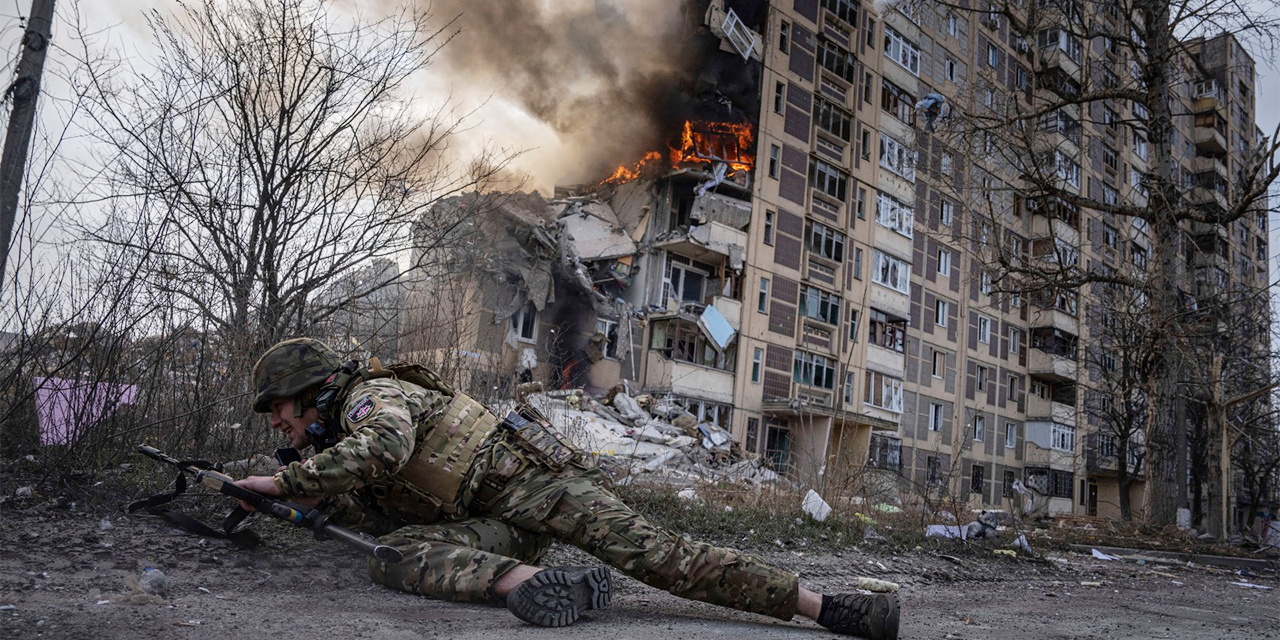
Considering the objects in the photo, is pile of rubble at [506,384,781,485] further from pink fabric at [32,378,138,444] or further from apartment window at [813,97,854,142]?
apartment window at [813,97,854,142]

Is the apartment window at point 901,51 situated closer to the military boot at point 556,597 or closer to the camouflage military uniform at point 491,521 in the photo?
the camouflage military uniform at point 491,521

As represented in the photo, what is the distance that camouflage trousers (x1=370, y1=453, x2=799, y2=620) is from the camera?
320 cm

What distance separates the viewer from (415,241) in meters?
7.98

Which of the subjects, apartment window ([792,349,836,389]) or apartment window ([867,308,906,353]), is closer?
apartment window ([792,349,836,389])

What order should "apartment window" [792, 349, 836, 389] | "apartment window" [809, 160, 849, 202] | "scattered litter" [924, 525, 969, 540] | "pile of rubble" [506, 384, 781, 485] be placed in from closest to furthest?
"scattered litter" [924, 525, 969, 540] → "pile of rubble" [506, 384, 781, 485] → "apartment window" [792, 349, 836, 389] → "apartment window" [809, 160, 849, 202]

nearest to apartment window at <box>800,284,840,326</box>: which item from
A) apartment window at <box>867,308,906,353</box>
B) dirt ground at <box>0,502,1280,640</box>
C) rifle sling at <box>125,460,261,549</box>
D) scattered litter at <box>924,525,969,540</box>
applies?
apartment window at <box>867,308,906,353</box>

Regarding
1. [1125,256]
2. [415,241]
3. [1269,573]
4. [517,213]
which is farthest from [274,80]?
[517,213]

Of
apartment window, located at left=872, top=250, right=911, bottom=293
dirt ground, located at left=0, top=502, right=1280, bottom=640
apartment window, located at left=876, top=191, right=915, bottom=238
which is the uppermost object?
apartment window, located at left=876, top=191, right=915, bottom=238

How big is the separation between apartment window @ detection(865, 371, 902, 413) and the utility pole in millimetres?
28213

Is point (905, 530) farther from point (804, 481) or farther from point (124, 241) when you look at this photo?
point (124, 241)

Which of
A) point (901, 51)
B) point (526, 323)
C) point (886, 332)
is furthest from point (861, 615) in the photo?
point (901, 51)

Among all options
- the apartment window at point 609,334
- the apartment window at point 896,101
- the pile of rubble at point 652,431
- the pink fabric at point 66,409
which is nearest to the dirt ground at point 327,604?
the pink fabric at point 66,409

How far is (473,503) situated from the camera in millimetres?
3535

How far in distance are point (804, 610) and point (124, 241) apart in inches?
166
